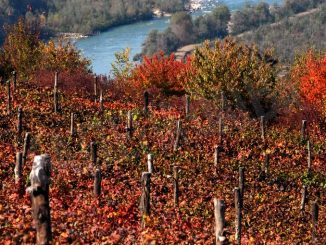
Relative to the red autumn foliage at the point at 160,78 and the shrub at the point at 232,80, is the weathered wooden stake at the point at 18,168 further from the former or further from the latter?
the red autumn foliage at the point at 160,78

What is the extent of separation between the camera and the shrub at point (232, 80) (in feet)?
147

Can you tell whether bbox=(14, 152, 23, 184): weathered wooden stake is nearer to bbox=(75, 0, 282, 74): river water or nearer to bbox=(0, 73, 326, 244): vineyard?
bbox=(0, 73, 326, 244): vineyard

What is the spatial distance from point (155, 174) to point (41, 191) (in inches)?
629

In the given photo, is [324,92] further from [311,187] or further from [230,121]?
[311,187]

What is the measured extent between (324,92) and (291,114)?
50.8 feet

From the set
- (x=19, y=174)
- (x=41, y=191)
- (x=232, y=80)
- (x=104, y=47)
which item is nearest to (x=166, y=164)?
(x=19, y=174)

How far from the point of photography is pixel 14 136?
90.5 ft

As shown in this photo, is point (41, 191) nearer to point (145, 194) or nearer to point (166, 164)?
point (145, 194)

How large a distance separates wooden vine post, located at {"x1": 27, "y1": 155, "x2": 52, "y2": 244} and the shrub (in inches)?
1322

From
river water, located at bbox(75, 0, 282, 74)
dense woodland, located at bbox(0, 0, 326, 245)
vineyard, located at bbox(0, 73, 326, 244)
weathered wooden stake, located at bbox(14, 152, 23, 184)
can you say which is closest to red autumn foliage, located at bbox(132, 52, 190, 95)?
dense woodland, located at bbox(0, 0, 326, 245)

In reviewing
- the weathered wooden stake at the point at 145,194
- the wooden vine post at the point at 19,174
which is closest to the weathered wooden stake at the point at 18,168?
the wooden vine post at the point at 19,174

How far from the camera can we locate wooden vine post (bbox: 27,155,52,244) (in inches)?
402

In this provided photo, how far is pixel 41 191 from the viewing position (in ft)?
33.9

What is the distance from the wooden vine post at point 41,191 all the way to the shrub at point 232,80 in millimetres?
33579
